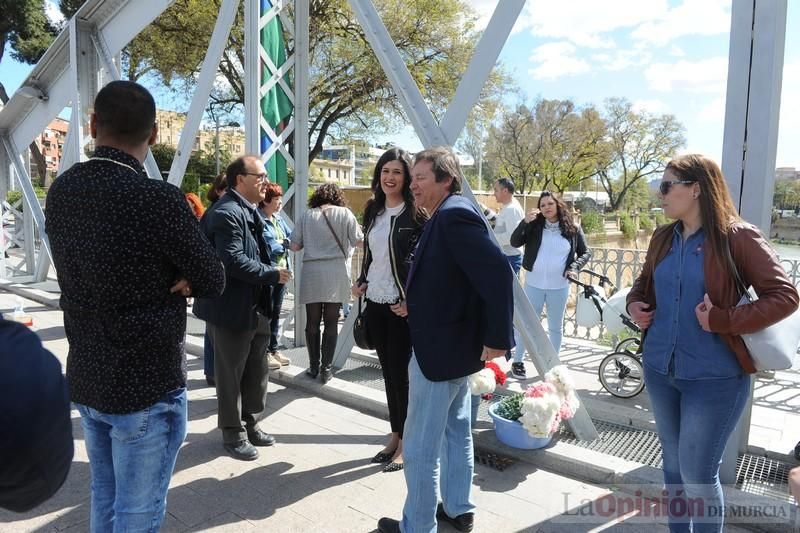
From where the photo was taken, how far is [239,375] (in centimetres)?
372

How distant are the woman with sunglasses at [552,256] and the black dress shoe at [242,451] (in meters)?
2.90

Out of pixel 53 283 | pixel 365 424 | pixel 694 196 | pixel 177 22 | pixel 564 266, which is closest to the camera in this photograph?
pixel 694 196

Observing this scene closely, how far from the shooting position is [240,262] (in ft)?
11.3

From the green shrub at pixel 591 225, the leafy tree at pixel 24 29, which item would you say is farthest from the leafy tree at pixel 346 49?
the green shrub at pixel 591 225

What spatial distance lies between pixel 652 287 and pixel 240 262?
7.67ft

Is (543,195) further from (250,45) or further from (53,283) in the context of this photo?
(53,283)

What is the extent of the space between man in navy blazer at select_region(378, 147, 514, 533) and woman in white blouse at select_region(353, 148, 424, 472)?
33.5 inches

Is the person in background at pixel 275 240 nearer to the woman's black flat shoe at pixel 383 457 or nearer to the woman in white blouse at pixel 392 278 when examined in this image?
the woman in white blouse at pixel 392 278

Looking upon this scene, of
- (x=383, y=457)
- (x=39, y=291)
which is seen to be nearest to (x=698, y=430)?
(x=383, y=457)

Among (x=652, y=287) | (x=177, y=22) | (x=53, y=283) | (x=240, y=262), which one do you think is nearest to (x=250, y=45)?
(x=240, y=262)

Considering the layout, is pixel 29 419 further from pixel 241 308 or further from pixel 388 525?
pixel 241 308

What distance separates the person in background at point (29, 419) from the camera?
94cm

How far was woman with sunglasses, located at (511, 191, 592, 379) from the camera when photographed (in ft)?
17.8

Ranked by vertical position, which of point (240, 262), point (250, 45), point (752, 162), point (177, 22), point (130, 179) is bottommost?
point (240, 262)
